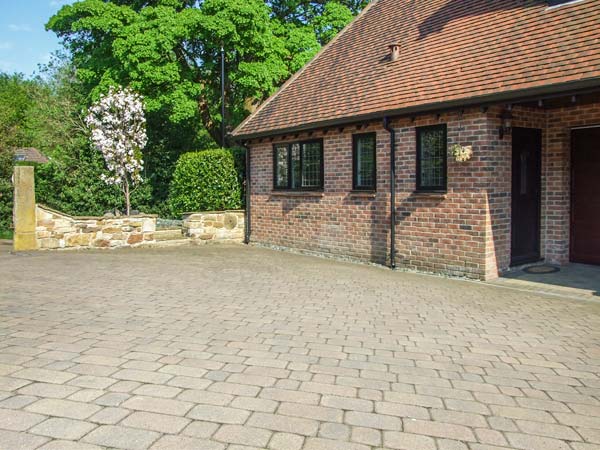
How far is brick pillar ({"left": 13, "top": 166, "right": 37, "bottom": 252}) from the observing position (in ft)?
40.4

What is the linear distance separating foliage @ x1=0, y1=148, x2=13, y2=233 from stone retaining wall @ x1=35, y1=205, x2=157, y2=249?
22.8 feet

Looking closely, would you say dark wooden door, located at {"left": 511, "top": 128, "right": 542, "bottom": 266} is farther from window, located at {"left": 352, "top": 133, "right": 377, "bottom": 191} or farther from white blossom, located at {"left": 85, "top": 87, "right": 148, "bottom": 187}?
white blossom, located at {"left": 85, "top": 87, "right": 148, "bottom": 187}

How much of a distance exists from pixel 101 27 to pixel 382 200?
12231 millimetres

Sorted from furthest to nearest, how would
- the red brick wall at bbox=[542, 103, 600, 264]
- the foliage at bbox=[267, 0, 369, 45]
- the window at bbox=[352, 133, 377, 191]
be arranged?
the foliage at bbox=[267, 0, 369, 45], the window at bbox=[352, 133, 377, 191], the red brick wall at bbox=[542, 103, 600, 264]

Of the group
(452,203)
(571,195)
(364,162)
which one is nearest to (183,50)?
(364,162)

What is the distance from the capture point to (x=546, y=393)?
Answer: 157 inches

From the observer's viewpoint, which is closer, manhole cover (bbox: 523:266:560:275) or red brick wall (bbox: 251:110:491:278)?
red brick wall (bbox: 251:110:491:278)

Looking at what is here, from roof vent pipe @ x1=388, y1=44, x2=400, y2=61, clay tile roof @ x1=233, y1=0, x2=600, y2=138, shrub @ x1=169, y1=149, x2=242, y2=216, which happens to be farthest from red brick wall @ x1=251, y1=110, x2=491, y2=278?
roof vent pipe @ x1=388, y1=44, x2=400, y2=61

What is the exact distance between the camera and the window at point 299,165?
12.7 metres

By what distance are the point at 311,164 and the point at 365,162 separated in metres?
1.84

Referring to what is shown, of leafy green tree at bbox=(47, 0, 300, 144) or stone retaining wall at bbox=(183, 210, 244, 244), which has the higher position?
leafy green tree at bbox=(47, 0, 300, 144)

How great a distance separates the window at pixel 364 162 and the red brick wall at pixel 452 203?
5.8 inches

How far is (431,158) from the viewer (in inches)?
392

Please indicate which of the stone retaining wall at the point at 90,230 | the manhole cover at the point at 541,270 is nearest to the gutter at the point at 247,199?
the stone retaining wall at the point at 90,230
